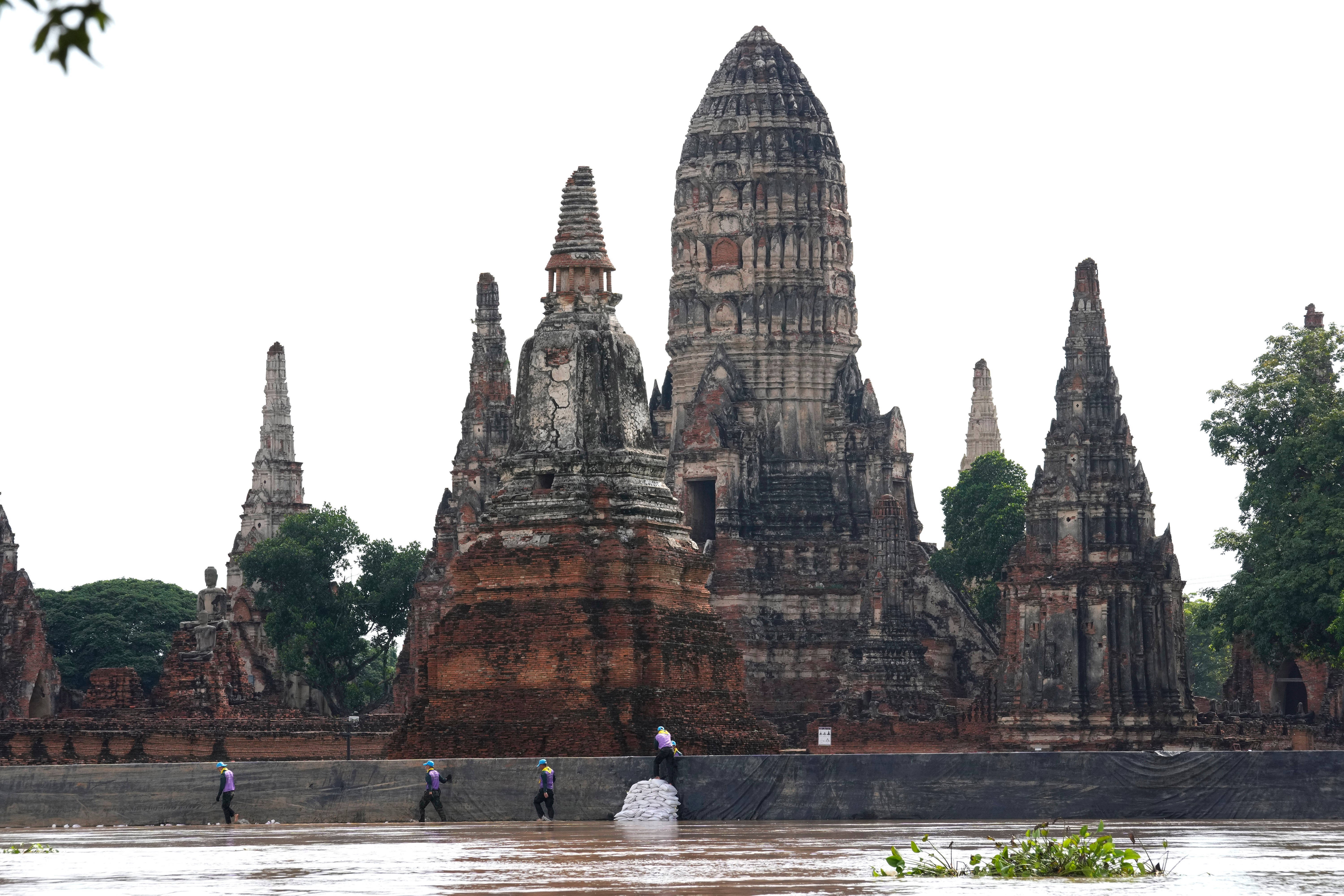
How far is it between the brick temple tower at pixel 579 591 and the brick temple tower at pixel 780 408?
26.9 m

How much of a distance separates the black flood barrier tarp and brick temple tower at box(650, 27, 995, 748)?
34985 mm

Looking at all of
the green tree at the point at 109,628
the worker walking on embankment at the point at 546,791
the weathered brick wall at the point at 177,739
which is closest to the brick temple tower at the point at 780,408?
the weathered brick wall at the point at 177,739

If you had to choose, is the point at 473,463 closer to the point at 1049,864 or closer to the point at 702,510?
the point at 702,510

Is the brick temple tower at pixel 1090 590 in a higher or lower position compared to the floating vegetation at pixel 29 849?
higher

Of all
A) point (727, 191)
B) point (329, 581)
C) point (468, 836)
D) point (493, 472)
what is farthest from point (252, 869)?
point (329, 581)

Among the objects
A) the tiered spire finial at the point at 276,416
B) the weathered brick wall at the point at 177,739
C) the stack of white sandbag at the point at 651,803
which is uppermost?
the tiered spire finial at the point at 276,416

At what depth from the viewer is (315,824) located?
30094 mm

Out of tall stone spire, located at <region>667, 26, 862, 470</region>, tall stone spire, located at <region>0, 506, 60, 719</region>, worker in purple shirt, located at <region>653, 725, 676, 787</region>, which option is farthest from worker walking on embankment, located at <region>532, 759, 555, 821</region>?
tall stone spire, located at <region>667, 26, 862, 470</region>

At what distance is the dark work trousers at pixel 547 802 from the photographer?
28.8m

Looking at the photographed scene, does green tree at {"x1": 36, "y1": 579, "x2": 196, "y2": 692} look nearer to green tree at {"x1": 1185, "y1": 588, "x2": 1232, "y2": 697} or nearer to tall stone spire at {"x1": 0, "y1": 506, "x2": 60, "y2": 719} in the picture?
tall stone spire at {"x1": 0, "y1": 506, "x2": 60, "y2": 719}

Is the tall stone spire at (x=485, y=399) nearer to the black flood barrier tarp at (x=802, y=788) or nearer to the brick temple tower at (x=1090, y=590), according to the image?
the brick temple tower at (x=1090, y=590)

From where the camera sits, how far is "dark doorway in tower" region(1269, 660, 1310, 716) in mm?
66938

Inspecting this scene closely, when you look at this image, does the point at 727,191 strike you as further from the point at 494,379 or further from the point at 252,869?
the point at 252,869

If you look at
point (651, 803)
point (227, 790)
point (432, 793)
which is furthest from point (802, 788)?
point (227, 790)
